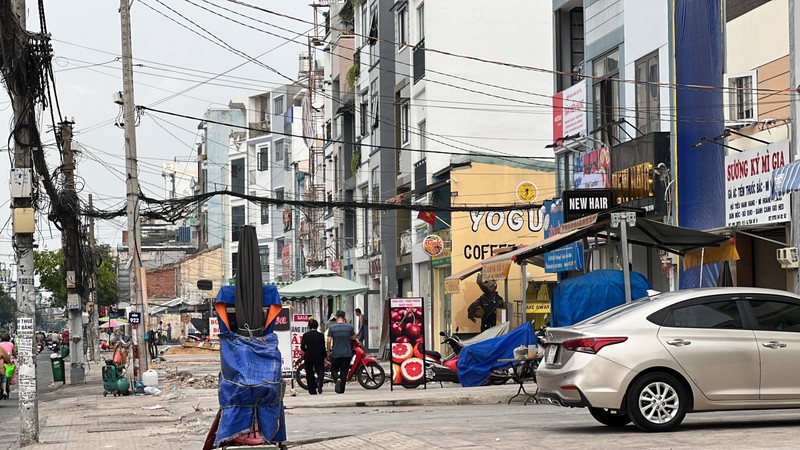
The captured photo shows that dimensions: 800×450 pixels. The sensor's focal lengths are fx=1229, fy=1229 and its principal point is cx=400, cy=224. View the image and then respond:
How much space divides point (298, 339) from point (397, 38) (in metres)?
21.4

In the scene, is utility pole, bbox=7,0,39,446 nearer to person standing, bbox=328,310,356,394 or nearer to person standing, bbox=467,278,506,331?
person standing, bbox=328,310,356,394

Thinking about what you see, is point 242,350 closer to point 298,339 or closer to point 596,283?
point 596,283

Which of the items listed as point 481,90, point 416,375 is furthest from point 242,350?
point 481,90

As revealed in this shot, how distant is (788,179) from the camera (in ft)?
60.9

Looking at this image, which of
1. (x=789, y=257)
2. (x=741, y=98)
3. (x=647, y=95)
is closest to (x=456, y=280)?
(x=647, y=95)

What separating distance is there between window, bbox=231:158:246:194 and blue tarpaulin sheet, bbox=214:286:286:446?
84.6 meters

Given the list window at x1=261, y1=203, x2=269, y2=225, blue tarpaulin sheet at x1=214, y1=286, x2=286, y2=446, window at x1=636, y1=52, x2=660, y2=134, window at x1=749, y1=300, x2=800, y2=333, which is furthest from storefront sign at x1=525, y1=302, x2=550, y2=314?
window at x1=261, y1=203, x2=269, y2=225

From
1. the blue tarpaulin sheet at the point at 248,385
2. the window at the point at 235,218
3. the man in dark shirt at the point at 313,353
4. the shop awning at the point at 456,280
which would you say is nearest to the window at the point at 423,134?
the shop awning at the point at 456,280

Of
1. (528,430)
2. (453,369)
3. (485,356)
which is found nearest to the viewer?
(528,430)

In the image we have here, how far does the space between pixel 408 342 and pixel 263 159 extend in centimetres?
6937

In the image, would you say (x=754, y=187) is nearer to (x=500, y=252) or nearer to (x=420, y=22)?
(x=500, y=252)

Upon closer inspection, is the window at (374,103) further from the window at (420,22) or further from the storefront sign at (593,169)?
the storefront sign at (593,169)

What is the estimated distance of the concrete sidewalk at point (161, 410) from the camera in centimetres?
1800

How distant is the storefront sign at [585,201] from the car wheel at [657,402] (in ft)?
35.5
